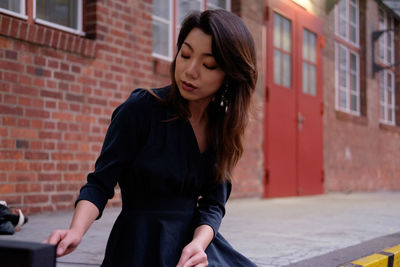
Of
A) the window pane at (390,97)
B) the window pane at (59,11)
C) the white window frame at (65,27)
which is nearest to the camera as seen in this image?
the white window frame at (65,27)

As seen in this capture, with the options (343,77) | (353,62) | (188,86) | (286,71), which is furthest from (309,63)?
(188,86)

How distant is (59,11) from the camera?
5.05 meters

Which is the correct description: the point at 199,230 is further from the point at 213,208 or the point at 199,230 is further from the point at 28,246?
the point at 28,246

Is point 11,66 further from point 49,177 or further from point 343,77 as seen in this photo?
point 343,77

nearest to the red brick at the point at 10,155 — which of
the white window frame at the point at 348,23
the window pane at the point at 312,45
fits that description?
the window pane at the point at 312,45

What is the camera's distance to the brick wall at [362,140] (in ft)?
33.3

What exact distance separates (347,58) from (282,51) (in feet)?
11.5

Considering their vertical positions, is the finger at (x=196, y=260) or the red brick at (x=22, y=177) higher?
the red brick at (x=22, y=177)

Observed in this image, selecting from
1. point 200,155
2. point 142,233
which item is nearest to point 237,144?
point 200,155

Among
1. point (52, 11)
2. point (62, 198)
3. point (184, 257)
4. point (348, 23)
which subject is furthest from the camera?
point (348, 23)

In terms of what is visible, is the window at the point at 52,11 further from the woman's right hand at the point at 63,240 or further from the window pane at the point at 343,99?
the window pane at the point at 343,99

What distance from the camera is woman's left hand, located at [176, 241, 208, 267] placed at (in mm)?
1546

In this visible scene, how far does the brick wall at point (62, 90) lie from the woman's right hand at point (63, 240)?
10.5 ft

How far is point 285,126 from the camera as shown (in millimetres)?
8523
